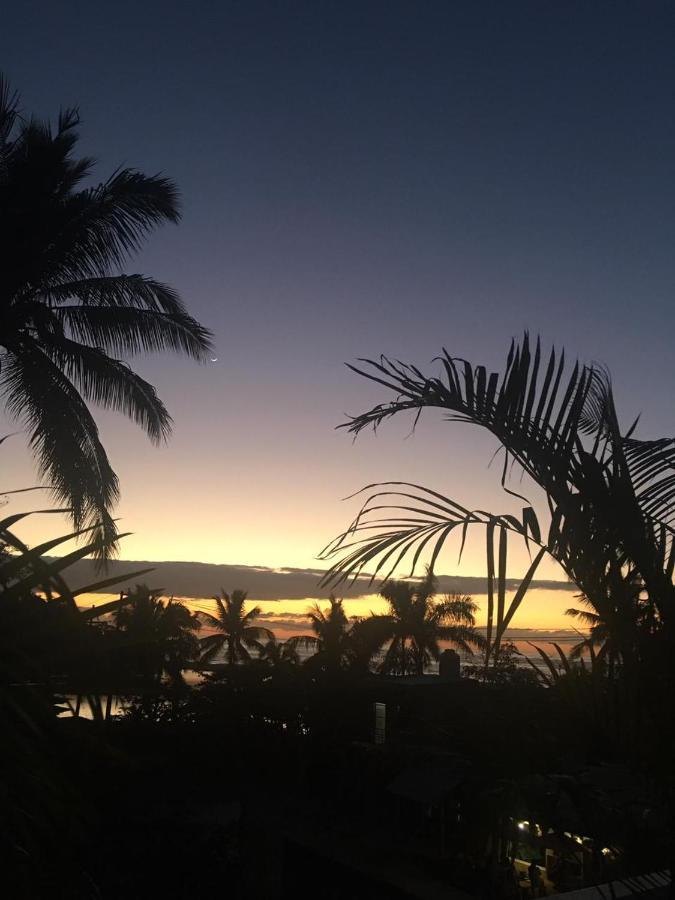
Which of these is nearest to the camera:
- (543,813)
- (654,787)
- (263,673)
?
(654,787)

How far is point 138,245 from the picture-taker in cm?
945

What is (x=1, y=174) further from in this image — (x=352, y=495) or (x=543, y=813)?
(x=543, y=813)

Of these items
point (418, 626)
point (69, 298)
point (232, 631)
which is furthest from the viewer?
point (232, 631)

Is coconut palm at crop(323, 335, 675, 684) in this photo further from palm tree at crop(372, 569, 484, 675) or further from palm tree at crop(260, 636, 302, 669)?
palm tree at crop(372, 569, 484, 675)

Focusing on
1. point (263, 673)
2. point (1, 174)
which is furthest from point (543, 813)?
point (263, 673)

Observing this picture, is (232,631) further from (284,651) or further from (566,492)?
(566,492)

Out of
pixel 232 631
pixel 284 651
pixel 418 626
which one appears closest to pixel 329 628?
pixel 284 651

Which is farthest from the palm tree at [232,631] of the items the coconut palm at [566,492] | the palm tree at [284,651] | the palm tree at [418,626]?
the coconut palm at [566,492]

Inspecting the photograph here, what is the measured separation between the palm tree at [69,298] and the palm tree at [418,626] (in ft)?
76.0

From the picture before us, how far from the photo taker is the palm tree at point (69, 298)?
855cm

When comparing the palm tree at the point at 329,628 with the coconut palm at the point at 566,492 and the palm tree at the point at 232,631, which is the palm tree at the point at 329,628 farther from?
the coconut palm at the point at 566,492

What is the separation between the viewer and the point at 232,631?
38094 mm

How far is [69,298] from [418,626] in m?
25.9

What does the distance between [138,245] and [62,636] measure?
8984 millimetres
